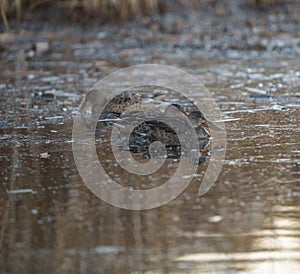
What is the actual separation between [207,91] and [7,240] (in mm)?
3042

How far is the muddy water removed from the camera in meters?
2.58

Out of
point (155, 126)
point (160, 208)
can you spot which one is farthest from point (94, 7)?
point (160, 208)

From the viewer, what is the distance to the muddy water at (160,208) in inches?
102

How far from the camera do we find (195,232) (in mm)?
2799

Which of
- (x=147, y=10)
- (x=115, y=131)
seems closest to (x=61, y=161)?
(x=115, y=131)

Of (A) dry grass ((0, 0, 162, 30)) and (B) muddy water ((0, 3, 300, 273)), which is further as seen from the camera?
(A) dry grass ((0, 0, 162, 30))

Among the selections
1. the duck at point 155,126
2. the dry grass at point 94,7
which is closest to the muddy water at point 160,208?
the duck at point 155,126

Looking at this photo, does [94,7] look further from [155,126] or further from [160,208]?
[160,208]

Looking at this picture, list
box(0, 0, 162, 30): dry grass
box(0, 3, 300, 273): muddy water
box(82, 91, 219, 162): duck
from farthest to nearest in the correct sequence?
box(0, 0, 162, 30): dry grass → box(82, 91, 219, 162): duck → box(0, 3, 300, 273): muddy water

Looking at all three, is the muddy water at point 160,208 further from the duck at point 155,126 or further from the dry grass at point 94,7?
the dry grass at point 94,7

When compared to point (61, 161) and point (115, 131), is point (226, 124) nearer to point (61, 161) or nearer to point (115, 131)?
point (115, 131)

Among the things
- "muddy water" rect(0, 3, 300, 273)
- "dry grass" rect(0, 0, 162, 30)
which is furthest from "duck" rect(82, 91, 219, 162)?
"dry grass" rect(0, 0, 162, 30)

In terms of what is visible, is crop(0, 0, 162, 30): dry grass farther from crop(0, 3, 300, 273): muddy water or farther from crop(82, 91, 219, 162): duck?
crop(82, 91, 219, 162): duck

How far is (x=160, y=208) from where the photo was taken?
3088 millimetres
